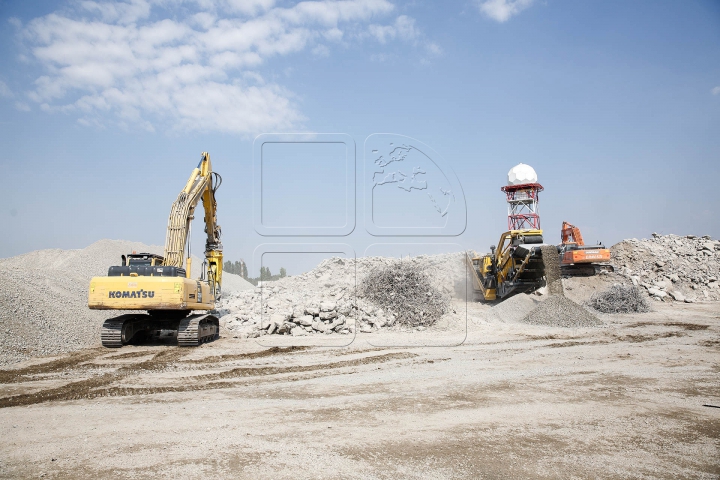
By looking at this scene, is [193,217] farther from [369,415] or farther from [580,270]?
[580,270]

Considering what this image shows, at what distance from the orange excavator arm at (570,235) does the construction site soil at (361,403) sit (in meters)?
9.33

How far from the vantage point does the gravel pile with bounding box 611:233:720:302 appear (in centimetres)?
2169

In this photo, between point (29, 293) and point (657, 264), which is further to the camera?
point (657, 264)

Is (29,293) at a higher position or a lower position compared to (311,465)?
higher

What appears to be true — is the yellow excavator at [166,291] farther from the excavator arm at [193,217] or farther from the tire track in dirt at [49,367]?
the tire track in dirt at [49,367]

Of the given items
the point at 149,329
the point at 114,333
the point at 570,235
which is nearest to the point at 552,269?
the point at 570,235

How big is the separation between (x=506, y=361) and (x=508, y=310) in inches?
309

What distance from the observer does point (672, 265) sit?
23.5 meters

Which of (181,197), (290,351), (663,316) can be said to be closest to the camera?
(290,351)

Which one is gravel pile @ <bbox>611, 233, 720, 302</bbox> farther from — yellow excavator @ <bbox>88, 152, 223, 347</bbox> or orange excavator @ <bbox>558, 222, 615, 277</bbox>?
yellow excavator @ <bbox>88, 152, 223, 347</bbox>

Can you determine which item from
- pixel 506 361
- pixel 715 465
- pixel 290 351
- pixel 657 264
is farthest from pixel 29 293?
pixel 657 264

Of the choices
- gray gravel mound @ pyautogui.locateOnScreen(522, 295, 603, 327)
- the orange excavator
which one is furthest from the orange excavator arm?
gray gravel mound @ pyautogui.locateOnScreen(522, 295, 603, 327)

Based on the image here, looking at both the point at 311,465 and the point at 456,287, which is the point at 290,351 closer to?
the point at 311,465

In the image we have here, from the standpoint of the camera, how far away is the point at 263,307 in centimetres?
1541
